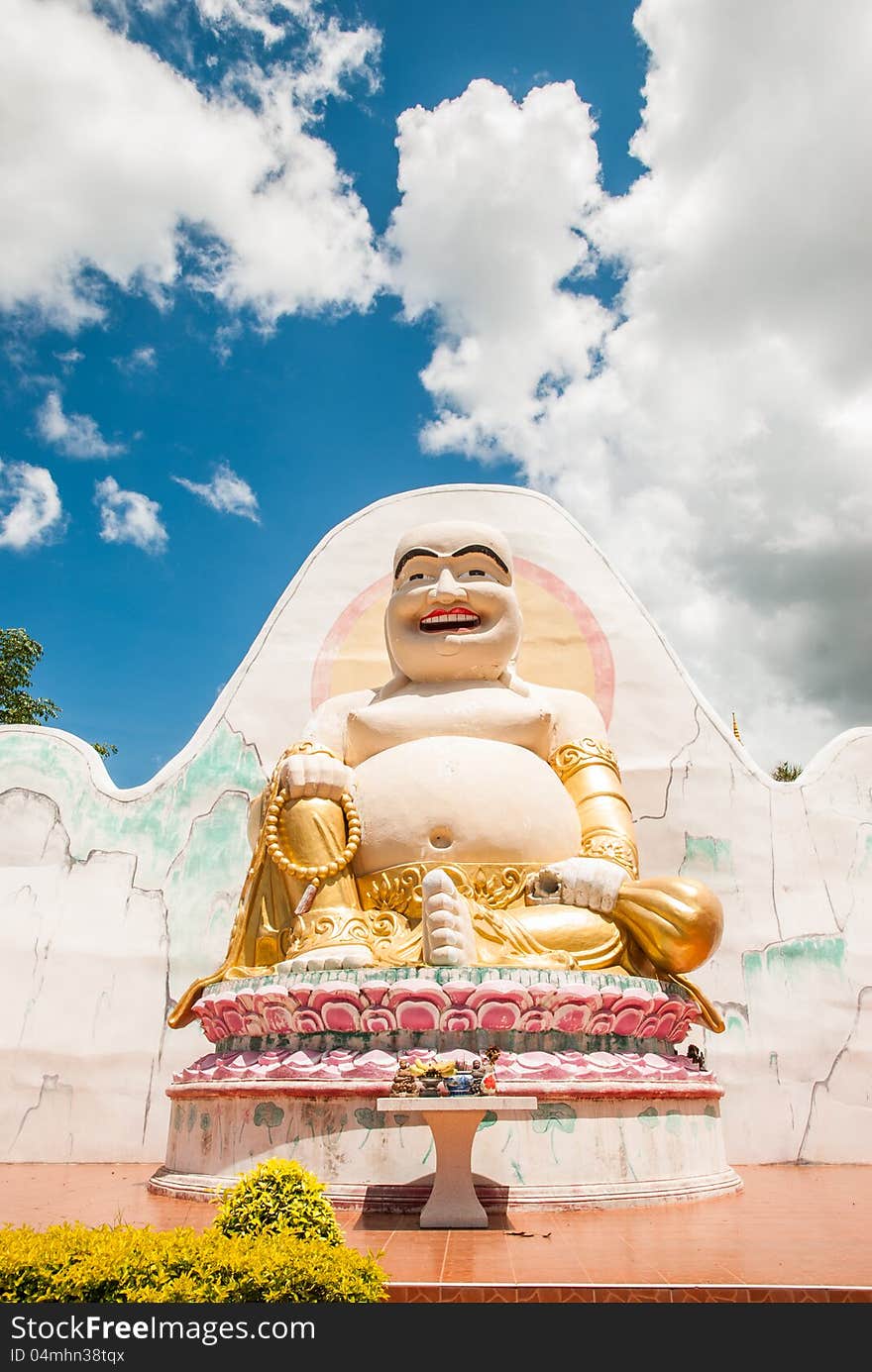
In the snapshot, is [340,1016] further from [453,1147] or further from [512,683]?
[512,683]

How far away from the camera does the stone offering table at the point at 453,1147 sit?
358 cm

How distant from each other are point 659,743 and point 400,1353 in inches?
253

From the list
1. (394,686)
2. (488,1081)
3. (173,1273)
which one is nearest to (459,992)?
(488,1081)

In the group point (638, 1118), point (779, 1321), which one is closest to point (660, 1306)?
point (779, 1321)

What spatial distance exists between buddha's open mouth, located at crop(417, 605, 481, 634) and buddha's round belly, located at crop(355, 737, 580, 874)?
0.98m

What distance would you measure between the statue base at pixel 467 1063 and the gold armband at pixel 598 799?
1.01 m

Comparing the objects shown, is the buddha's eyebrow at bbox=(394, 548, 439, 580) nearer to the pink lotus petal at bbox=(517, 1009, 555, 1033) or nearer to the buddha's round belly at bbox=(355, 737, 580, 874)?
the buddha's round belly at bbox=(355, 737, 580, 874)

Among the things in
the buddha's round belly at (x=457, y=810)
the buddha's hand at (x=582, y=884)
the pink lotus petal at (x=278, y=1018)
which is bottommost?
the pink lotus petal at (x=278, y=1018)

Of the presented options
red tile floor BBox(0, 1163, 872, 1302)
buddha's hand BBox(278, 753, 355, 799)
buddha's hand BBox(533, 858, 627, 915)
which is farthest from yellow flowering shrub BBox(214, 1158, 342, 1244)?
buddha's hand BBox(278, 753, 355, 799)

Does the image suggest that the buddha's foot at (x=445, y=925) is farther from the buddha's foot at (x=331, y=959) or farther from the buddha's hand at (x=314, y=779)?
the buddha's hand at (x=314, y=779)

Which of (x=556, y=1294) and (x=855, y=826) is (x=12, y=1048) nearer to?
(x=556, y=1294)

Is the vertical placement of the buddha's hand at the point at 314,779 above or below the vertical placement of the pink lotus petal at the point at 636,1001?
above

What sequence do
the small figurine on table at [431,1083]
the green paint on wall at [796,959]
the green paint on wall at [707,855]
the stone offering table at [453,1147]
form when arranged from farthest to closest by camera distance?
the green paint on wall at [707,855], the green paint on wall at [796,959], the small figurine on table at [431,1083], the stone offering table at [453,1147]

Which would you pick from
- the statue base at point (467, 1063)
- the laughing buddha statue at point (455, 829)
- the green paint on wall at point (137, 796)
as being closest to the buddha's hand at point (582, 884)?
the laughing buddha statue at point (455, 829)
